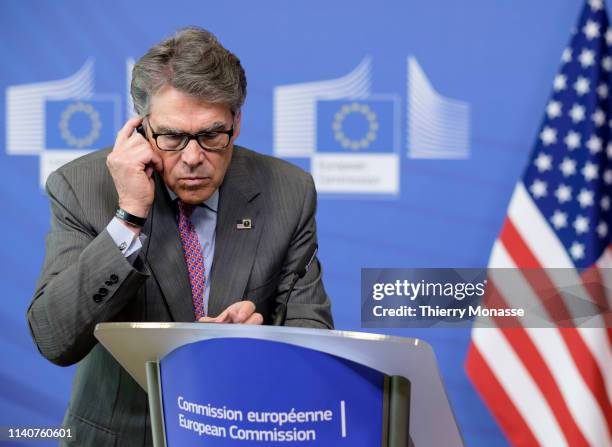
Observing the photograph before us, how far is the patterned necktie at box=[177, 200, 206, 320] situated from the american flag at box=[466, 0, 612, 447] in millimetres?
1817

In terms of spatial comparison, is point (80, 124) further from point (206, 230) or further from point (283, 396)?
point (283, 396)

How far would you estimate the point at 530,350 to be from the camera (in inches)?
138

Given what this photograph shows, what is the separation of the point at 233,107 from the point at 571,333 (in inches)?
85.0

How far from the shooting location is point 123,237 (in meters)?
1.78

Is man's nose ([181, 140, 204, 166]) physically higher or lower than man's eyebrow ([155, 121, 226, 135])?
lower

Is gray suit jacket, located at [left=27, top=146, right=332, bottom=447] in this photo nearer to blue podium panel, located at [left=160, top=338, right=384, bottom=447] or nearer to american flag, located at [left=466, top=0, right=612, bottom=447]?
blue podium panel, located at [left=160, top=338, right=384, bottom=447]

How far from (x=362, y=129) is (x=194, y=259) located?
5.44 ft

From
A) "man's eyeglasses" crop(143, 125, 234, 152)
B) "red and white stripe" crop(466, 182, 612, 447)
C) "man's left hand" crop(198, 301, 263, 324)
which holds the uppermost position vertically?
"man's eyeglasses" crop(143, 125, 234, 152)

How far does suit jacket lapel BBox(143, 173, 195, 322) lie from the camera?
189 cm

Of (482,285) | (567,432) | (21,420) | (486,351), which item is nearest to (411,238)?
(482,285)

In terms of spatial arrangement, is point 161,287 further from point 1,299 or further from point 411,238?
point 1,299

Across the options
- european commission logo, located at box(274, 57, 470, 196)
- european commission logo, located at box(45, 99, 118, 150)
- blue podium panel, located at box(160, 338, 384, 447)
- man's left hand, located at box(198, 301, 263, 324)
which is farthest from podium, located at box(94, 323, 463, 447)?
european commission logo, located at box(45, 99, 118, 150)

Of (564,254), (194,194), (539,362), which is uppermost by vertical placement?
(194,194)

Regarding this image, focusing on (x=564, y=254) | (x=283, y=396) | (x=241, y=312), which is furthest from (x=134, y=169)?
(x=564, y=254)
